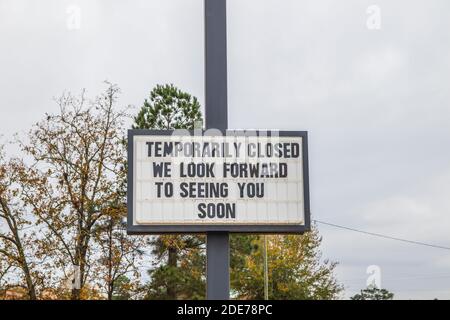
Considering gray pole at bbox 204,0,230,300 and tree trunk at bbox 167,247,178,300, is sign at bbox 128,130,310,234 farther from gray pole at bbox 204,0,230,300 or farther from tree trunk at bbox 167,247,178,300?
tree trunk at bbox 167,247,178,300

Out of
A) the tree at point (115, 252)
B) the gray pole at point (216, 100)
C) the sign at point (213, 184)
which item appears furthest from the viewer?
the tree at point (115, 252)

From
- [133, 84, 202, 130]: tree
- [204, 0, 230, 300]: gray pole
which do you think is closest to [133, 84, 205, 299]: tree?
[133, 84, 202, 130]: tree

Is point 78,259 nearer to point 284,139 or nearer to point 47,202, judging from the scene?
point 47,202

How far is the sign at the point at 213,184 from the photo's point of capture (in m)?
11.3

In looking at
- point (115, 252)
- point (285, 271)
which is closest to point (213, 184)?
point (115, 252)

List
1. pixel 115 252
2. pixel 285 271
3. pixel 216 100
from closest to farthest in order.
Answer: pixel 216 100 → pixel 115 252 → pixel 285 271

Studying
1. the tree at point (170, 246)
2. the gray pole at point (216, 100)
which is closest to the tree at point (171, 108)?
the tree at point (170, 246)

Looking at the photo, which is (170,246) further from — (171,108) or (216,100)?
(216,100)

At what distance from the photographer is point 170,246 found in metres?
30.2

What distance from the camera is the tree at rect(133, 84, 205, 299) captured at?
3098cm

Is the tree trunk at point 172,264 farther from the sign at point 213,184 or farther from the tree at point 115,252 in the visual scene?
the sign at point 213,184

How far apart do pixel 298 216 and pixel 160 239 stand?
20102mm

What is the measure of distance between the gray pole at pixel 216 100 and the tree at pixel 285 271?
28.1m

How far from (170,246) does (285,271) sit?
1232cm
